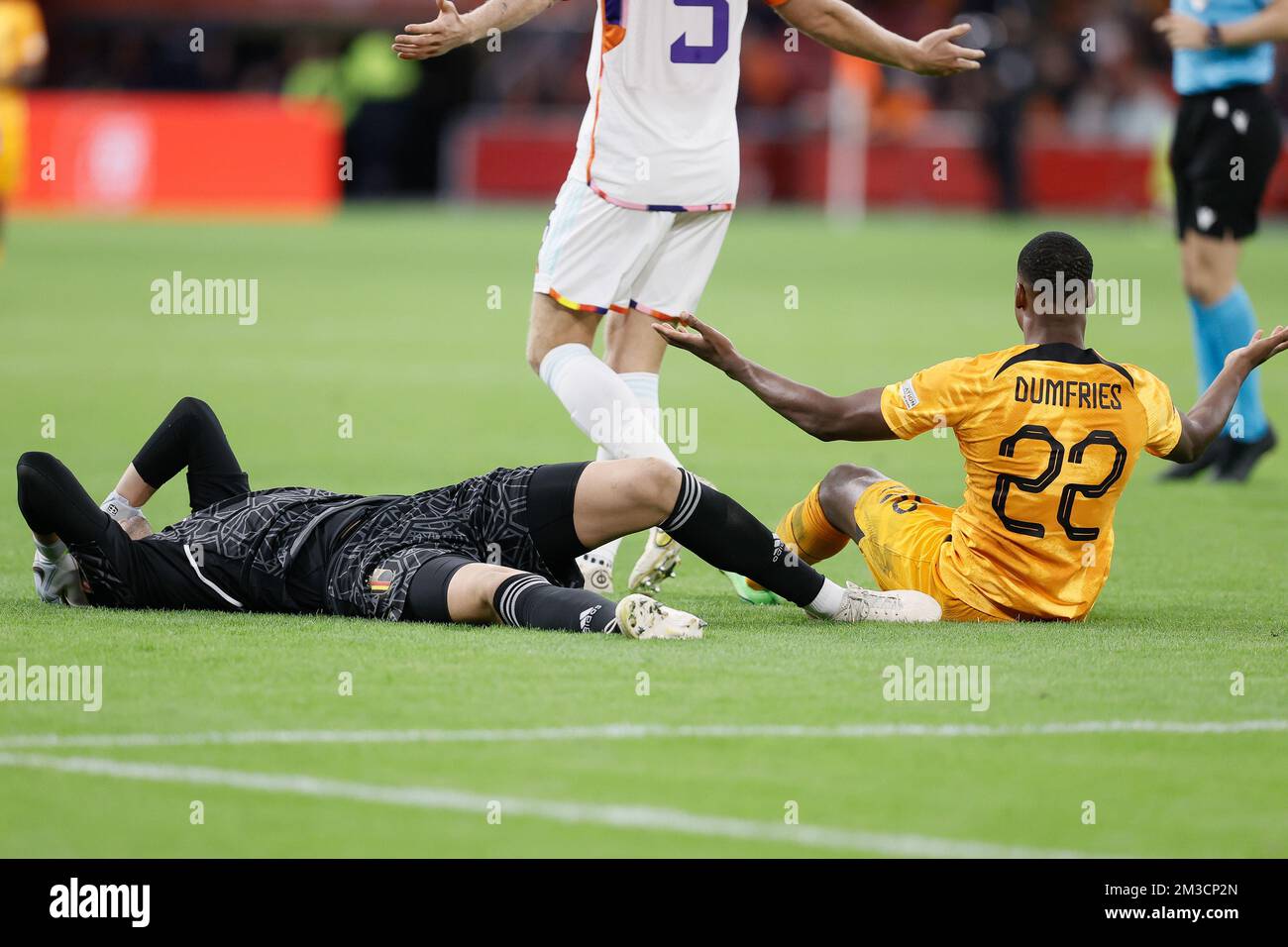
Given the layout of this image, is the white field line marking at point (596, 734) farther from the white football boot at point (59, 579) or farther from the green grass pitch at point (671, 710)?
the white football boot at point (59, 579)

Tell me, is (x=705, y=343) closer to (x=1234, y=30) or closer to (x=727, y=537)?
(x=727, y=537)

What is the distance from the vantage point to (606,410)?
262 inches

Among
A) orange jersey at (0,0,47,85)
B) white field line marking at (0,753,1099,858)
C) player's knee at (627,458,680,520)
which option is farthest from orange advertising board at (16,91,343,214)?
white field line marking at (0,753,1099,858)

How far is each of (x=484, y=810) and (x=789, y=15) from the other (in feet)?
12.1

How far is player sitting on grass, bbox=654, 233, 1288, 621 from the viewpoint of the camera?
609cm

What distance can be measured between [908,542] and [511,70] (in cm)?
3192

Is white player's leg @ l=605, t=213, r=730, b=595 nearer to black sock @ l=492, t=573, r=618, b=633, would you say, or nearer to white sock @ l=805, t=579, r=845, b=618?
white sock @ l=805, t=579, r=845, b=618

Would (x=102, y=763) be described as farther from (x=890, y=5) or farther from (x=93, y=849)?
(x=890, y=5)

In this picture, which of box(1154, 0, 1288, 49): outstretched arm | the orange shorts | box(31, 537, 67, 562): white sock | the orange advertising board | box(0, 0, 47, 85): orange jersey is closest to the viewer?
box(31, 537, 67, 562): white sock

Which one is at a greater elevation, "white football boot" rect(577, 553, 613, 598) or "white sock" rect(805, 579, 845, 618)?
"white football boot" rect(577, 553, 613, 598)

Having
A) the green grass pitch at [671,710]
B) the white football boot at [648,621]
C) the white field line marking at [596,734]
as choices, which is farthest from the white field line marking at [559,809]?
the white football boot at [648,621]

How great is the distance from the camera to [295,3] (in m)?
37.2

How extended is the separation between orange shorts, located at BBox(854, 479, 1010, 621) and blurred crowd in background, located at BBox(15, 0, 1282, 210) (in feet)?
87.2
